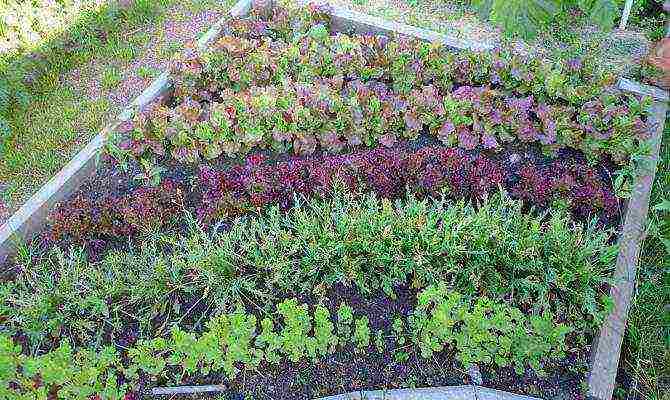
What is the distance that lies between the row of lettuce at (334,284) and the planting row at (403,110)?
702 millimetres

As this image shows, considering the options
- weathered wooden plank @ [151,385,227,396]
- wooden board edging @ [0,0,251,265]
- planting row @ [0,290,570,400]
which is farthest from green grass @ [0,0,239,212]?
weathered wooden plank @ [151,385,227,396]

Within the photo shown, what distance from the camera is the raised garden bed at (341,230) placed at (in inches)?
115

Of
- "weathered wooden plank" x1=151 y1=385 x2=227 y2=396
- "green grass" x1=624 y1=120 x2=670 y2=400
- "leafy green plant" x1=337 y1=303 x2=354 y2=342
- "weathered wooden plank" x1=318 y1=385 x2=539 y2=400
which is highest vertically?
"leafy green plant" x1=337 y1=303 x2=354 y2=342

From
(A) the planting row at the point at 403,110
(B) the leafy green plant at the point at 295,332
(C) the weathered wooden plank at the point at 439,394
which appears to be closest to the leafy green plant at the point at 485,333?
(C) the weathered wooden plank at the point at 439,394

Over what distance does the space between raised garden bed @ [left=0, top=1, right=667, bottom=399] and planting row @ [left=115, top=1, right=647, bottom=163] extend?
14 millimetres

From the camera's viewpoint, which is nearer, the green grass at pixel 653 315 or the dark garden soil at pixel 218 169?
the green grass at pixel 653 315

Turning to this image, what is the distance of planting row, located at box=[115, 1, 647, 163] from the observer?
3.86 m

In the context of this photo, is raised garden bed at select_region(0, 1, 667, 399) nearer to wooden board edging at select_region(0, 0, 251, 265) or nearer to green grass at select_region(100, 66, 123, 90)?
wooden board edging at select_region(0, 0, 251, 265)

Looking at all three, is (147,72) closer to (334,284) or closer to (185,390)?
(334,284)

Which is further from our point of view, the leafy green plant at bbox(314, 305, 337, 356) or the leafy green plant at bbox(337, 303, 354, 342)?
the leafy green plant at bbox(337, 303, 354, 342)

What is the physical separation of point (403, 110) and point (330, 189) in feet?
2.61

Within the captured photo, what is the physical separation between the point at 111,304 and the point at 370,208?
144 cm

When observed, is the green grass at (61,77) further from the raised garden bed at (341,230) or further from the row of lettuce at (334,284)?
the row of lettuce at (334,284)

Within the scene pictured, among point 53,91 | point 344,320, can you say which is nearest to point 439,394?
point 344,320
